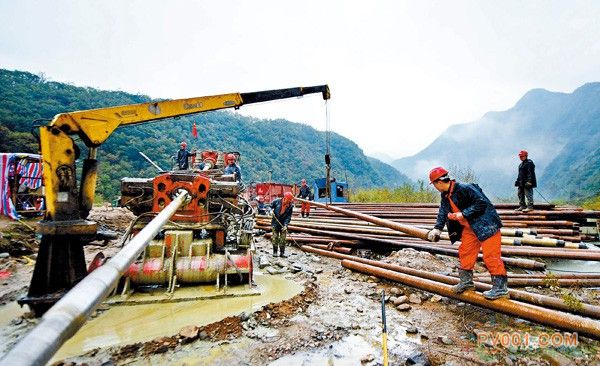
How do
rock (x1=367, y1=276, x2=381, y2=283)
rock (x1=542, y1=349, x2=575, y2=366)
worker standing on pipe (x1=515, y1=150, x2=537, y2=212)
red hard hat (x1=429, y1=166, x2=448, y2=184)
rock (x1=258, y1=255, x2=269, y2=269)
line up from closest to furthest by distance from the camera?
1. rock (x1=542, y1=349, x2=575, y2=366)
2. red hard hat (x1=429, y1=166, x2=448, y2=184)
3. rock (x1=367, y1=276, x2=381, y2=283)
4. rock (x1=258, y1=255, x2=269, y2=269)
5. worker standing on pipe (x1=515, y1=150, x2=537, y2=212)

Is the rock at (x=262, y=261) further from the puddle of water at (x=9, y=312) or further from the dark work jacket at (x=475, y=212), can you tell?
the dark work jacket at (x=475, y=212)

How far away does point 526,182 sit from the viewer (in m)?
8.30

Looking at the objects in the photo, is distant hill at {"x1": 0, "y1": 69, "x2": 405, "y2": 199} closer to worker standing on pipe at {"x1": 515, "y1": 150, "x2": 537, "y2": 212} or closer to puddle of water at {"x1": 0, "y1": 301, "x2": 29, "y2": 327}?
puddle of water at {"x1": 0, "y1": 301, "x2": 29, "y2": 327}

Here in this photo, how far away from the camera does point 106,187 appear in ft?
107

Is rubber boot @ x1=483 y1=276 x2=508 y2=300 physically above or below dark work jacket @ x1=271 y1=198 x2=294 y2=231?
below

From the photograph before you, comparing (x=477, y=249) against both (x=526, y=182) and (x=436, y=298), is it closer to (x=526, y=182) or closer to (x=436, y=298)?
(x=436, y=298)

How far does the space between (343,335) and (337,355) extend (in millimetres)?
428

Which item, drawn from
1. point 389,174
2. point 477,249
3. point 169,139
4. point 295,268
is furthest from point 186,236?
point 389,174

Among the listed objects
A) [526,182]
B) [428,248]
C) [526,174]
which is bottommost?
[428,248]

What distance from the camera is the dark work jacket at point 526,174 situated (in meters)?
8.25

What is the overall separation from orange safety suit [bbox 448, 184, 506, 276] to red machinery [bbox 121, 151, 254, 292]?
10.4 feet

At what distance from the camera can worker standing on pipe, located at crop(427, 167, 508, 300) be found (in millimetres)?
3449

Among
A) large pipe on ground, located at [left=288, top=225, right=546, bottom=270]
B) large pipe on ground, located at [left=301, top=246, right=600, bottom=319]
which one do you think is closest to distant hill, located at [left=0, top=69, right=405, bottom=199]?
large pipe on ground, located at [left=288, top=225, right=546, bottom=270]

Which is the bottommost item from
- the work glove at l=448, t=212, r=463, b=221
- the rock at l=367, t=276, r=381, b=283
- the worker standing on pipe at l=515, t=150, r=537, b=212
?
the rock at l=367, t=276, r=381, b=283
